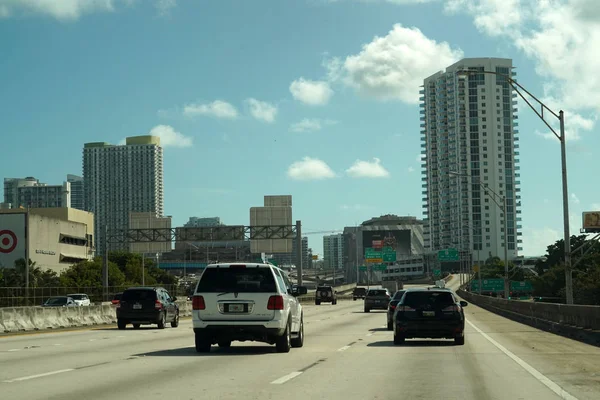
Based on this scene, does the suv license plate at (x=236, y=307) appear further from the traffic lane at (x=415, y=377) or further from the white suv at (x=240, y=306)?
the traffic lane at (x=415, y=377)

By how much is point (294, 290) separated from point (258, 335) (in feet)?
9.56

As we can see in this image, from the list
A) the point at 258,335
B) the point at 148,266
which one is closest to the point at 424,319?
the point at 258,335

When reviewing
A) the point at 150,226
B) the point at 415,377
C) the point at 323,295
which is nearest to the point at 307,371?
the point at 415,377

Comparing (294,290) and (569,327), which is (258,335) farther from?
(569,327)

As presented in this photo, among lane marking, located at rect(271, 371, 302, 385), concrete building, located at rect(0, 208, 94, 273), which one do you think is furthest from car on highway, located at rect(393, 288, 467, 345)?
concrete building, located at rect(0, 208, 94, 273)

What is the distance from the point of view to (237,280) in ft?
67.0

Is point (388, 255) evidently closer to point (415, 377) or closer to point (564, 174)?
point (564, 174)

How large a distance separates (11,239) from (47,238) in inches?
562

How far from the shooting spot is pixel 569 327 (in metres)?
31.4

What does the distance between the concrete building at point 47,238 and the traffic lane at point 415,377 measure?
8207cm

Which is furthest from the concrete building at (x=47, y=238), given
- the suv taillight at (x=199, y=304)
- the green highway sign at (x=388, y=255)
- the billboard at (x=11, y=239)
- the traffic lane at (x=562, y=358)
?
the suv taillight at (x=199, y=304)

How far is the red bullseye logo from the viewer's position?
114 meters

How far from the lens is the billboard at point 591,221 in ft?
392

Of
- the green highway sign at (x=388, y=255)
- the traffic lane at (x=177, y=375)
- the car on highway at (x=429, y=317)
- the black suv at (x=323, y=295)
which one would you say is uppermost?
the green highway sign at (x=388, y=255)
